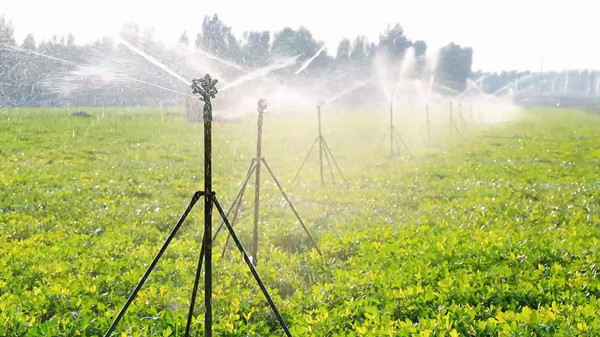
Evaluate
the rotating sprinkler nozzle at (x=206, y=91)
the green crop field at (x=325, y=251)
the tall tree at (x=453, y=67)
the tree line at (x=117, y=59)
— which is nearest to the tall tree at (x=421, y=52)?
the tall tree at (x=453, y=67)

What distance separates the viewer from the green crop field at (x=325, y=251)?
20.5 ft

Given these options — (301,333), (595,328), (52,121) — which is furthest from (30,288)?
(52,121)

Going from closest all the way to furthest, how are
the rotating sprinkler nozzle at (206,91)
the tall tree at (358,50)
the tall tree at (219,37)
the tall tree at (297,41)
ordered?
the rotating sprinkler nozzle at (206,91) → the tall tree at (219,37) → the tall tree at (297,41) → the tall tree at (358,50)

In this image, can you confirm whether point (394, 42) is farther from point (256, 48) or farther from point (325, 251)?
point (325, 251)

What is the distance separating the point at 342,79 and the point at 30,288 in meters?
58.3

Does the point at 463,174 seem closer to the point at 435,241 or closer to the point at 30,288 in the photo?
the point at 435,241

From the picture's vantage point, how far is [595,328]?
5578 millimetres

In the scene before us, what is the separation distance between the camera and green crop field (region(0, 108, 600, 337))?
6.25 meters

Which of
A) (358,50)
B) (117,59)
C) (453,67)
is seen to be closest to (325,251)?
(117,59)

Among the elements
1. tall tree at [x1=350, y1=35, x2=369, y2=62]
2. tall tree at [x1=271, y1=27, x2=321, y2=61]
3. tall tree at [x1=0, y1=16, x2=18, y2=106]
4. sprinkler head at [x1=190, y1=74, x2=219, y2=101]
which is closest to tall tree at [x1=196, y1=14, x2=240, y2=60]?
tall tree at [x1=271, y1=27, x2=321, y2=61]

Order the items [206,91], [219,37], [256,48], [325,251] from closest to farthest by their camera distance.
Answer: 1. [206,91]
2. [325,251]
3. [256,48]
4. [219,37]

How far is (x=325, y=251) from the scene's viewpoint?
366 inches

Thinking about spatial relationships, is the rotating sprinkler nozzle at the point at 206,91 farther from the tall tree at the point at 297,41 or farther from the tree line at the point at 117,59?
the tall tree at the point at 297,41

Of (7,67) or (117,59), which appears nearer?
(117,59)
